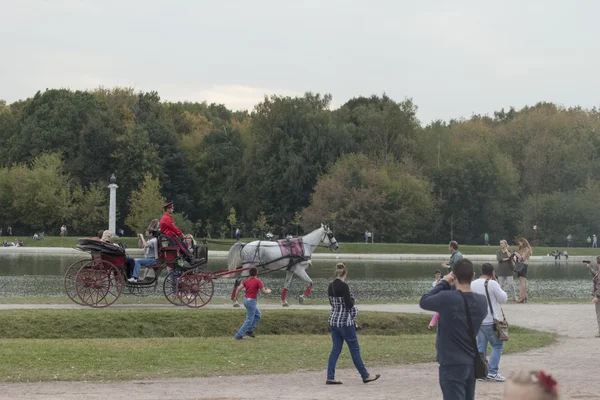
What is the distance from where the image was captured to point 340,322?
40.5 feet

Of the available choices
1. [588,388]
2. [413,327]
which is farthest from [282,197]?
[588,388]

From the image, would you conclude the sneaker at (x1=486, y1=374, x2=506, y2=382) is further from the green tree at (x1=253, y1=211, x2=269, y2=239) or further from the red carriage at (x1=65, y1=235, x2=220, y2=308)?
the green tree at (x1=253, y1=211, x2=269, y2=239)

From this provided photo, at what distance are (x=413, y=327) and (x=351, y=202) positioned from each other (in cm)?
5563

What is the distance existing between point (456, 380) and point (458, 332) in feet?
1.48

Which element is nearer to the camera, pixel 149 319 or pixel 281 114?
pixel 149 319

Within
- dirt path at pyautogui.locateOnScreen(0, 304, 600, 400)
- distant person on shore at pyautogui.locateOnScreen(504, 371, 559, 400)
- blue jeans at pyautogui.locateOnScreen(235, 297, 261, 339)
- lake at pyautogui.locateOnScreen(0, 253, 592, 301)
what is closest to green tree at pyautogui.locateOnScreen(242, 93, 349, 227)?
lake at pyautogui.locateOnScreen(0, 253, 592, 301)

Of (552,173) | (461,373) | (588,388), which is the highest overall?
(552,173)

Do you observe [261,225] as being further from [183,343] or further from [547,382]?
[547,382]

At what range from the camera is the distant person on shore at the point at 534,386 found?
3.66m

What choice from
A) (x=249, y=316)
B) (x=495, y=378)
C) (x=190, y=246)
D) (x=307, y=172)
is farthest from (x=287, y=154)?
(x=495, y=378)

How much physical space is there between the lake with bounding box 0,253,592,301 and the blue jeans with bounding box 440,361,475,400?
63.3ft

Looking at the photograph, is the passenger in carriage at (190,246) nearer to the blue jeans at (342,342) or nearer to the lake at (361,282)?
the lake at (361,282)

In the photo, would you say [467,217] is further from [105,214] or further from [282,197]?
[105,214]

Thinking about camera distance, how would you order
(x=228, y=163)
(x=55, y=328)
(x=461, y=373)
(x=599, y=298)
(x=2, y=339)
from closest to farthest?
(x=461, y=373)
(x=2, y=339)
(x=55, y=328)
(x=599, y=298)
(x=228, y=163)
